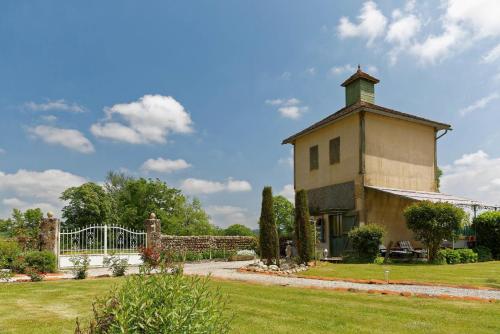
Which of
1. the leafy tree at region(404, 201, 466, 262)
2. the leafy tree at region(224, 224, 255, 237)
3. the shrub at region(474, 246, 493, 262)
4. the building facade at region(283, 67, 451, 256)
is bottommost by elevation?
the leafy tree at region(224, 224, 255, 237)

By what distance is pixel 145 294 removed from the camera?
9.56ft

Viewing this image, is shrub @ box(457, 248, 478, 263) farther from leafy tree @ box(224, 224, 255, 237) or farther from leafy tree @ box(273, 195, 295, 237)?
leafy tree @ box(273, 195, 295, 237)

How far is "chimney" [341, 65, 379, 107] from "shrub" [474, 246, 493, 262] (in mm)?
9632

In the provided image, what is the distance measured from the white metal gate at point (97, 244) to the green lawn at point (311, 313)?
8.34 m

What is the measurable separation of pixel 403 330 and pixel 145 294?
4.28 metres

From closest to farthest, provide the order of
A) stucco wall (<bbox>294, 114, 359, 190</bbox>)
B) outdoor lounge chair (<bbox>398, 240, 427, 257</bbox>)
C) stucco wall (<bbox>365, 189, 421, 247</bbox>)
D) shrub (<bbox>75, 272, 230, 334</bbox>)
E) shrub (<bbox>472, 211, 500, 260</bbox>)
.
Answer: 1. shrub (<bbox>75, 272, 230, 334</bbox>)
2. outdoor lounge chair (<bbox>398, 240, 427, 257</bbox>)
3. shrub (<bbox>472, 211, 500, 260</bbox>)
4. stucco wall (<bbox>365, 189, 421, 247</bbox>)
5. stucco wall (<bbox>294, 114, 359, 190</bbox>)

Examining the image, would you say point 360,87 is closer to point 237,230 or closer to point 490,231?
point 490,231

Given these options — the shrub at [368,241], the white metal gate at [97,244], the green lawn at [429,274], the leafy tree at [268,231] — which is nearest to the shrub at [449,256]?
the shrub at [368,241]

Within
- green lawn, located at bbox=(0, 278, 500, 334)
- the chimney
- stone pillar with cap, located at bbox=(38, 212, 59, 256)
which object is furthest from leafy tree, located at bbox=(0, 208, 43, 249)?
the chimney

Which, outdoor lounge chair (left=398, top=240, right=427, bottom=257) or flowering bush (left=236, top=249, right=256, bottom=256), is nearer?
outdoor lounge chair (left=398, top=240, right=427, bottom=257)

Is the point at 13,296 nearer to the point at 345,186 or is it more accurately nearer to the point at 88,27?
the point at 88,27

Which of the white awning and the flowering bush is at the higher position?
the white awning

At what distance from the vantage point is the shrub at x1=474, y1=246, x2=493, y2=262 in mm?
18366

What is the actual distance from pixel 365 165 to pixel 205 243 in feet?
33.3
